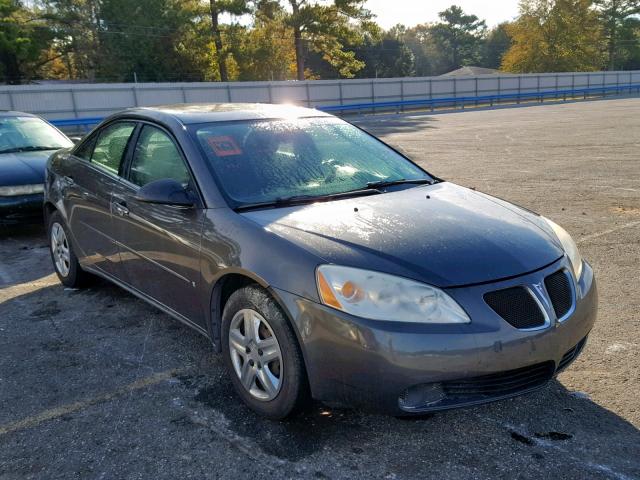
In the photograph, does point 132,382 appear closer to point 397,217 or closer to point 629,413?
point 397,217

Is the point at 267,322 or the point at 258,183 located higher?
the point at 258,183

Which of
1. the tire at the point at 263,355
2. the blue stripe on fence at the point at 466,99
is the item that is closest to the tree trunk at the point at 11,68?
the blue stripe on fence at the point at 466,99

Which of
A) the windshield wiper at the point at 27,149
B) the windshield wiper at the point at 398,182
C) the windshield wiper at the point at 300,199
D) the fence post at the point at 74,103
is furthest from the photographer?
the fence post at the point at 74,103

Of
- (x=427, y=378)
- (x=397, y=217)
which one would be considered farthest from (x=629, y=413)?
(x=397, y=217)

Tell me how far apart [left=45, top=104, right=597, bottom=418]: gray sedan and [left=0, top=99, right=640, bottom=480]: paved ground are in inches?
11.0

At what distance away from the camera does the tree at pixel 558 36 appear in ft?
226

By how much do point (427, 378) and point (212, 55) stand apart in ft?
168

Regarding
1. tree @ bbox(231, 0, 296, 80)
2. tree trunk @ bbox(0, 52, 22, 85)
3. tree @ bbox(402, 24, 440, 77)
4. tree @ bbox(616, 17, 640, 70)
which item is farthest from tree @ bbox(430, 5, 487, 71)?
tree trunk @ bbox(0, 52, 22, 85)

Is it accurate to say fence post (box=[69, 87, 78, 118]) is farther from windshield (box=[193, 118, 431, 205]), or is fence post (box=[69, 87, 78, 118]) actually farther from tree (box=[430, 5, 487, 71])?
A: tree (box=[430, 5, 487, 71])

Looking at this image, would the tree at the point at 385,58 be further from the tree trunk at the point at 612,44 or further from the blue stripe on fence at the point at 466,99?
the blue stripe on fence at the point at 466,99

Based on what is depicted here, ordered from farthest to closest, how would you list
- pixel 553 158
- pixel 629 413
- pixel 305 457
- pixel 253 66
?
pixel 253 66, pixel 553 158, pixel 629 413, pixel 305 457

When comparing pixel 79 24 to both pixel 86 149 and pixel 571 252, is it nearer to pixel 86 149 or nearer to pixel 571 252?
pixel 86 149

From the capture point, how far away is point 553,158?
12.4 metres

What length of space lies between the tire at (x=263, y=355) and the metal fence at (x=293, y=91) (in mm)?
21814
